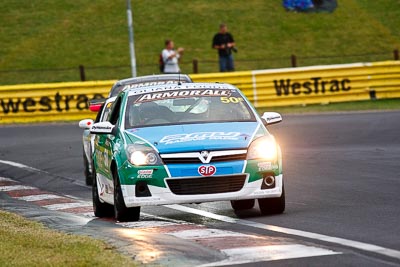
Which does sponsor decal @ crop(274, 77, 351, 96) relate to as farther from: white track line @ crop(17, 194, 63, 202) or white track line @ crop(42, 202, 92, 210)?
white track line @ crop(42, 202, 92, 210)

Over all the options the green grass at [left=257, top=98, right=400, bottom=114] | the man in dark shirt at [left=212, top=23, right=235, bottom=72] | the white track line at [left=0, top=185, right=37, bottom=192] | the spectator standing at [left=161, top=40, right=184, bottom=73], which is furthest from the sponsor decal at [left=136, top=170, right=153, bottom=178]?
the man in dark shirt at [left=212, top=23, right=235, bottom=72]

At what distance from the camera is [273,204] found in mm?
13070

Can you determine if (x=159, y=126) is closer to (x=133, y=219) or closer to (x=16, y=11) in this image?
(x=133, y=219)

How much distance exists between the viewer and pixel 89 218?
46.3 feet

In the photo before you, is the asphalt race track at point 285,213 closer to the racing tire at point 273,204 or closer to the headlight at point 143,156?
the racing tire at point 273,204

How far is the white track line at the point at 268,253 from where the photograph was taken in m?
9.44

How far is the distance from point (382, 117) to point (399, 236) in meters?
18.6

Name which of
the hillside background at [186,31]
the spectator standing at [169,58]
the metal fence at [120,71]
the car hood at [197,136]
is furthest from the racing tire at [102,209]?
the hillside background at [186,31]

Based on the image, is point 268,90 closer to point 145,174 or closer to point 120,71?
point 120,71

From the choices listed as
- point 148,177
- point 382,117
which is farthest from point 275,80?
point 148,177

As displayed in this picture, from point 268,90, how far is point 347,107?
97.9 inches

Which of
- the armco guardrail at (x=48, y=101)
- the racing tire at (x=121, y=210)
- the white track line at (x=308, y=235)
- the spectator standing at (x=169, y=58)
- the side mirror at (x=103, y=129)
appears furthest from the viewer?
the spectator standing at (x=169, y=58)

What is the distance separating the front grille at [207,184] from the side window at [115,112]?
1.99m

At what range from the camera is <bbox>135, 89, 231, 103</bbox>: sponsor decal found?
14125 millimetres
